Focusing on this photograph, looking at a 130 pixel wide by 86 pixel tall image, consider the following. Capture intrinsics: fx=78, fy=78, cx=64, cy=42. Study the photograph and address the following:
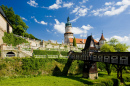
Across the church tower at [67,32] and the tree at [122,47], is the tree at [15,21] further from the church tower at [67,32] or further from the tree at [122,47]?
the tree at [122,47]

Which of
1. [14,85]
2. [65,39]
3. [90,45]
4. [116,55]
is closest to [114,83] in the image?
[116,55]

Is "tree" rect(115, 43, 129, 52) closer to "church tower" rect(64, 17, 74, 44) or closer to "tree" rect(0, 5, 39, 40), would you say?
"church tower" rect(64, 17, 74, 44)


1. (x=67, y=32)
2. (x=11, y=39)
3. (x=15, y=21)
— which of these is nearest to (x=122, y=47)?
(x=67, y=32)

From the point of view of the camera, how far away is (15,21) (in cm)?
Result: 3741

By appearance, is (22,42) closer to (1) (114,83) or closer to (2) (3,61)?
(2) (3,61)

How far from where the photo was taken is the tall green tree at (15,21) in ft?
115

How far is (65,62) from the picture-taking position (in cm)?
2420

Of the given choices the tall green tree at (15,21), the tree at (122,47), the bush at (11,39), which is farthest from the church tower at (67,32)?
the bush at (11,39)

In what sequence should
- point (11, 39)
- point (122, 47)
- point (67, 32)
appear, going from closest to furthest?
point (11, 39) → point (122, 47) → point (67, 32)

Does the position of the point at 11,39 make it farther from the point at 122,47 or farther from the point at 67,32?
the point at 67,32

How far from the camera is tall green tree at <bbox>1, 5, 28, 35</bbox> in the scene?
3510 cm

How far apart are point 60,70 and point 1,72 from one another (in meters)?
13.7

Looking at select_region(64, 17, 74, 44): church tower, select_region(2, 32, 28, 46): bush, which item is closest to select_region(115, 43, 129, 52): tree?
select_region(64, 17, 74, 44): church tower

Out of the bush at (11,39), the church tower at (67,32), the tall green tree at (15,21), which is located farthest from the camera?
the church tower at (67,32)
